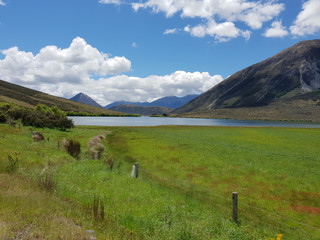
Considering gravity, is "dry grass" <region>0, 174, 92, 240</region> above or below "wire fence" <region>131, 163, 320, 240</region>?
above

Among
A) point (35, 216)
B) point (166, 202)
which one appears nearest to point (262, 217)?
point (166, 202)

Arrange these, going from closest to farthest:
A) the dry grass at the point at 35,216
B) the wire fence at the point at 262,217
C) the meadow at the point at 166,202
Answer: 1. the dry grass at the point at 35,216
2. the meadow at the point at 166,202
3. the wire fence at the point at 262,217

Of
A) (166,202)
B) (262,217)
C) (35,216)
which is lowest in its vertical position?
(262,217)

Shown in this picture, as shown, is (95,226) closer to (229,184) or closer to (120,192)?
(120,192)

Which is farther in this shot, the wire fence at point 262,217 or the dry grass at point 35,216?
the wire fence at point 262,217

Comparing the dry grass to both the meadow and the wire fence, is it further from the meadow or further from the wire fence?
the wire fence

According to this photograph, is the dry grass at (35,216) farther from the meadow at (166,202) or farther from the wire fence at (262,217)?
the wire fence at (262,217)

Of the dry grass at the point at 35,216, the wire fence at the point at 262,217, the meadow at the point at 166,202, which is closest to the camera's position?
the dry grass at the point at 35,216

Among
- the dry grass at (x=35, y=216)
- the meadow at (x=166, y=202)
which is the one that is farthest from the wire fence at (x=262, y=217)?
the dry grass at (x=35, y=216)

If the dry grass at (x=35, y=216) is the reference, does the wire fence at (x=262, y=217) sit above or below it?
below

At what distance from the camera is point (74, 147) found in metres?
30.6

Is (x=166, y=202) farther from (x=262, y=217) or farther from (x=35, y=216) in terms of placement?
(x=35, y=216)

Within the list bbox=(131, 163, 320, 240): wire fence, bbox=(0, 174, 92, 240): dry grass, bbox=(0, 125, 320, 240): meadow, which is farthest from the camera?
bbox=(131, 163, 320, 240): wire fence

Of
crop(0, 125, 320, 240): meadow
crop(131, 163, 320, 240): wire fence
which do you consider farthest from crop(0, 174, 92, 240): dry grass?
crop(131, 163, 320, 240): wire fence
